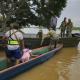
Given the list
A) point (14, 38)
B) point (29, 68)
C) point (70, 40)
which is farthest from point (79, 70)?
point (70, 40)

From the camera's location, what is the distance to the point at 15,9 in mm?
25891

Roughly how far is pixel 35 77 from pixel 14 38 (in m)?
1.65

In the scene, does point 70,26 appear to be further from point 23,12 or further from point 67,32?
point 23,12

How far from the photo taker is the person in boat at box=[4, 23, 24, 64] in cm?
945

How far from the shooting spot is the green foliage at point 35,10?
2608 centimetres

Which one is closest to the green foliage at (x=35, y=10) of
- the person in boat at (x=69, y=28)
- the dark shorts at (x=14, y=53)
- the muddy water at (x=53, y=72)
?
the person in boat at (x=69, y=28)

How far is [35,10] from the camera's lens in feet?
87.9

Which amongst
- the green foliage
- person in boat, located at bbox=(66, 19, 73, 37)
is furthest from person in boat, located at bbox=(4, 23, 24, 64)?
the green foliage

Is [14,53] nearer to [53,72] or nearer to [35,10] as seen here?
[53,72]

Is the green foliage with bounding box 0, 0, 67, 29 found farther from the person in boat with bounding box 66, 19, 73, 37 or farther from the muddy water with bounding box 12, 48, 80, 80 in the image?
the muddy water with bounding box 12, 48, 80, 80

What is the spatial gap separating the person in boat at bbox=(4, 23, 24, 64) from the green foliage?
16276mm

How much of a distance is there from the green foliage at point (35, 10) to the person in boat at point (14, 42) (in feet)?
53.4

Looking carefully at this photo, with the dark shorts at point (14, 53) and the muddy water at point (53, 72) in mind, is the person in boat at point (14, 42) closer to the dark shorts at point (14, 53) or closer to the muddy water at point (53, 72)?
the dark shorts at point (14, 53)

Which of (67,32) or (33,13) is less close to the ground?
(33,13)
